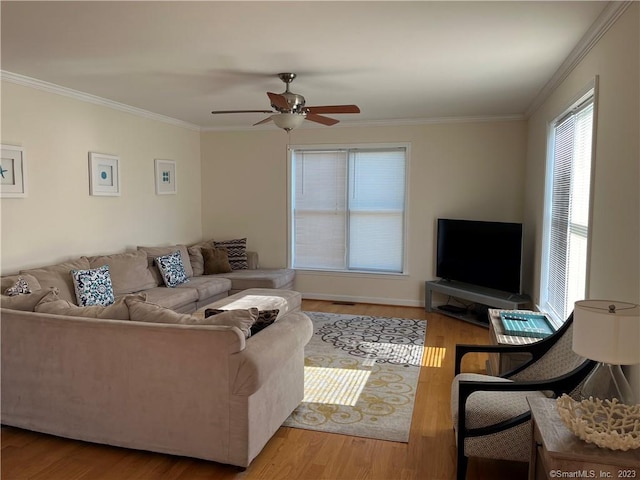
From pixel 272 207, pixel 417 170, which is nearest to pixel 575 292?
pixel 417 170

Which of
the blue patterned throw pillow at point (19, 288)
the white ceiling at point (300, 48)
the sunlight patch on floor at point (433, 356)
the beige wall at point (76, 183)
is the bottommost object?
the sunlight patch on floor at point (433, 356)

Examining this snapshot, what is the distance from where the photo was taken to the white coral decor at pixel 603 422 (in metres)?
1.66

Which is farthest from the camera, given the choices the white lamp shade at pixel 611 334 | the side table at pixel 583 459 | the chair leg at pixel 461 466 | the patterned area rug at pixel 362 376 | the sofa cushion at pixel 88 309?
the patterned area rug at pixel 362 376

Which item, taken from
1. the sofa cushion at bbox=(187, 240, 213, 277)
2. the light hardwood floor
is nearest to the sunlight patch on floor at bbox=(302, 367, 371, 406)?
the light hardwood floor

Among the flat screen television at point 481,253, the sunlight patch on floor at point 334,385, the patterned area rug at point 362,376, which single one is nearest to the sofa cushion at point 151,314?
the patterned area rug at point 362,376

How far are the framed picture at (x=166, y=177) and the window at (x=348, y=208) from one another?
64.6 inches

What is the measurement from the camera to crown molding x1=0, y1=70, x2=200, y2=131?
4.11 metres

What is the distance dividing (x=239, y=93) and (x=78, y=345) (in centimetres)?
291

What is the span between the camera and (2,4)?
2.60 metres

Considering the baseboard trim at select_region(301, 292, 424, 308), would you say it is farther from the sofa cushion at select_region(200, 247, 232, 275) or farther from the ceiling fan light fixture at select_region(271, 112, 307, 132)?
the ceiling fan light fixture at select_region(271, 112, 307, 132)

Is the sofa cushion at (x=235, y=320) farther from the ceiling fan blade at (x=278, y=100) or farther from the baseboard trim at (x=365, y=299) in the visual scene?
the baseboard trim at (x=365, y=299)

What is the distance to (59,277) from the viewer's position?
13.9 feet

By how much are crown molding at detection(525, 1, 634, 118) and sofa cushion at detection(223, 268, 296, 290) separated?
3655 millimetres

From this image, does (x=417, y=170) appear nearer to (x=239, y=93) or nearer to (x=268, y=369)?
(x=239, y=93)
